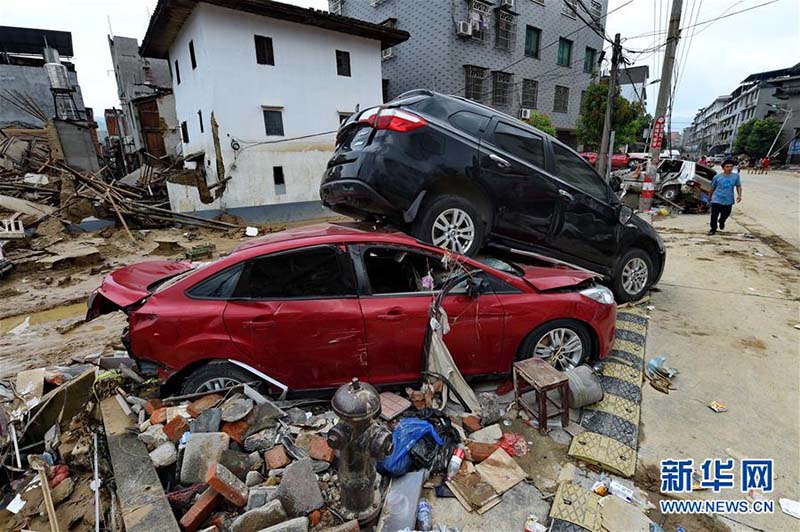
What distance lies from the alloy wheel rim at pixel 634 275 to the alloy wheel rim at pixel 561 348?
2048mm

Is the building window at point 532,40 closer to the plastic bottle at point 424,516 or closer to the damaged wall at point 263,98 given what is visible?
the damaged wall at point 263,98

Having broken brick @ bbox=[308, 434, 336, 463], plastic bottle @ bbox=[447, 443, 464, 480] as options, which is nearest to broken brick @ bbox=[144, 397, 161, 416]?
broken brick @ bbox=[308, 434, 336, 463]

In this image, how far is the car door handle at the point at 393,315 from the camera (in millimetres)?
2894

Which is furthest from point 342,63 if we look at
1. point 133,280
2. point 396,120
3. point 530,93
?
point 133,280

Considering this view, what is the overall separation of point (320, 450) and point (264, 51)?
13.6m

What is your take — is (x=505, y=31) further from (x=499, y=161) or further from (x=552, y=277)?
(x=552, y=277)

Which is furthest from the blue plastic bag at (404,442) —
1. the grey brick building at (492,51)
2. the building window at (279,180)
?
the grey brick building at (492,51)

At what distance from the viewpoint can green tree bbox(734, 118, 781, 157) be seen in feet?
131

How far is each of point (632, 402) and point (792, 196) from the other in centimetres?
1907

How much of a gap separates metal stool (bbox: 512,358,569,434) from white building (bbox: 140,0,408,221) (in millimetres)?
12158

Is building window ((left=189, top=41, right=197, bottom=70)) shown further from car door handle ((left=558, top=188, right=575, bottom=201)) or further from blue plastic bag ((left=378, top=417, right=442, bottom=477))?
blue plastic bag ((left=378, top=417, right=442, bottom=477))

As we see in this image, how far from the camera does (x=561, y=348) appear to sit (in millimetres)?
3373

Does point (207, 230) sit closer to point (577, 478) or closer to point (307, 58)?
point (307, 58)

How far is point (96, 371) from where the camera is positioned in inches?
124
